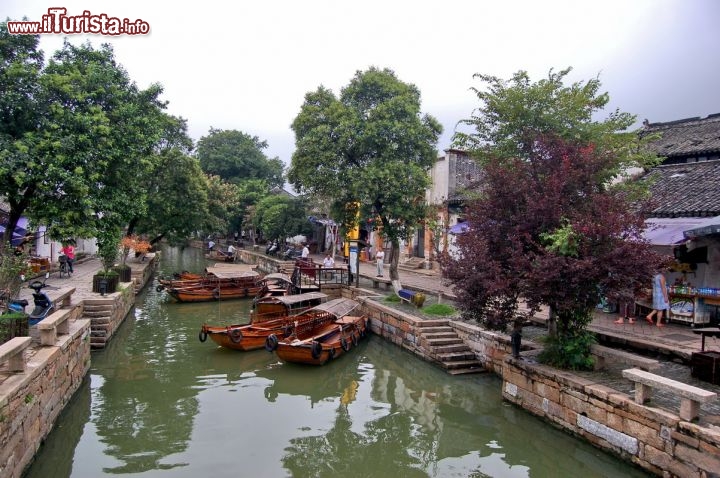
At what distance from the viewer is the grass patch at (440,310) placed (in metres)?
13.4

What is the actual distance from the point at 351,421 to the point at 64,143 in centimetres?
805

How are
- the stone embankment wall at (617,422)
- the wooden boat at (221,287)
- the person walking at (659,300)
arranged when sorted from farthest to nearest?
the wooden boat at (221,287) < the person walking at (659,300) < the stone embankment wall at (617,422)

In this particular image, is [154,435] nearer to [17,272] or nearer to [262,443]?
[262,443]

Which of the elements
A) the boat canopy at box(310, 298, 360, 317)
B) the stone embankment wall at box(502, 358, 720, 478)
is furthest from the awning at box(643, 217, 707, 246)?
the boat canopy at box(310, 298, 360, 317)

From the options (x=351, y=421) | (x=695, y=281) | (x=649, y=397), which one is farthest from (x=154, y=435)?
(x=695, y=281)

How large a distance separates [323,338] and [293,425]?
425cm

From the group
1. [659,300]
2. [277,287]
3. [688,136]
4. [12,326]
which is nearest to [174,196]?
[277,287]

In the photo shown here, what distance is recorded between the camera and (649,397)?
655 centimetres

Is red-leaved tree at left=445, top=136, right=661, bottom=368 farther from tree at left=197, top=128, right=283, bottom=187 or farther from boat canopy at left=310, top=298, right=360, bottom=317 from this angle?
tree at left=197, top=128, right=283, bottom=187

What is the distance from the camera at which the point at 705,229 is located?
9617 millimetres

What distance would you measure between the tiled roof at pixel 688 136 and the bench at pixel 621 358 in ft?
30.1

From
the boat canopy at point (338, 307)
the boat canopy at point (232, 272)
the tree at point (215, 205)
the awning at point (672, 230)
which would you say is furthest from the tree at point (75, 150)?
the tree at point (215, 205)

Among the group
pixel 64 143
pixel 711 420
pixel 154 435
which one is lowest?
pixel 154 435

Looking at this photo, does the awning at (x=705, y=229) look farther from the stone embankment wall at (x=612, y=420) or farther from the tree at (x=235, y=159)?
the tree at (x=235, y=159)
